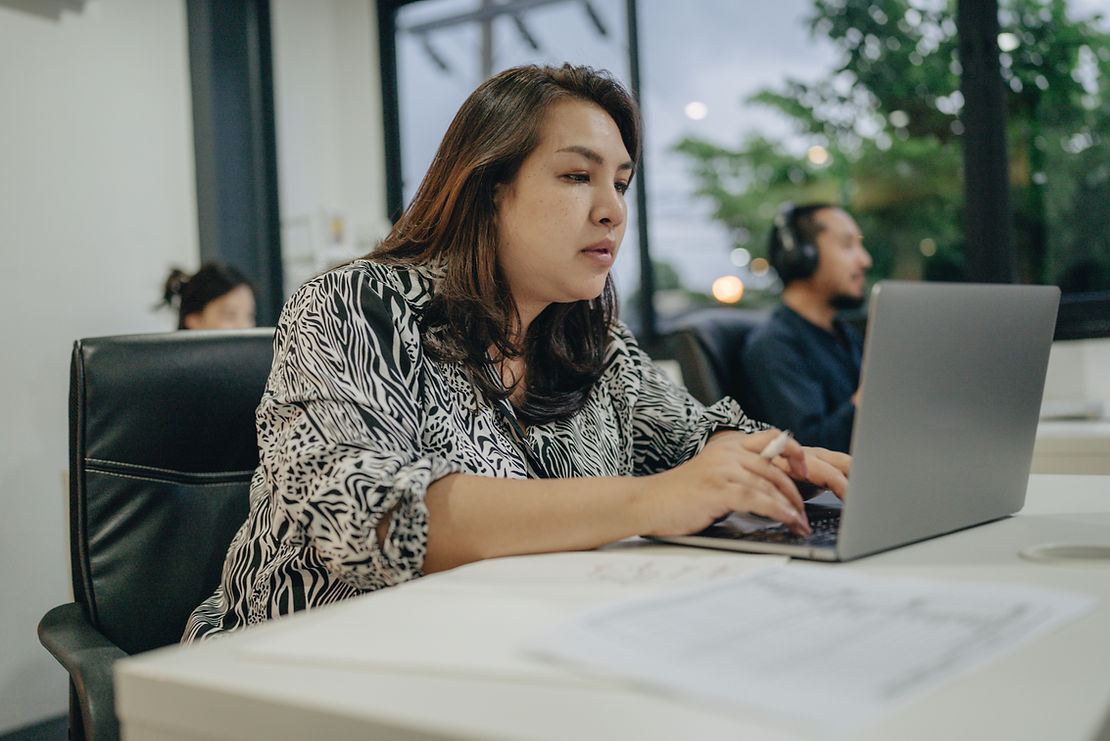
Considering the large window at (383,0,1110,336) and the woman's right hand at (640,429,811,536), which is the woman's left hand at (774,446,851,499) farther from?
the large window at (383,0,1110,336)

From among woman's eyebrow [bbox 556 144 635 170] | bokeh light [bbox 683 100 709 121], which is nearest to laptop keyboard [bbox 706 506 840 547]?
woman's eyebrow [bbox 556 144 635 170]

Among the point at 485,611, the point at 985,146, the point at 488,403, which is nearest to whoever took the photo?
the point at 485,611

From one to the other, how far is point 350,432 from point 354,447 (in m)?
0.02

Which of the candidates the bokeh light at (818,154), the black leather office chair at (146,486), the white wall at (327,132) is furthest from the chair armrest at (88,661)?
the bokeh light at (818,154)

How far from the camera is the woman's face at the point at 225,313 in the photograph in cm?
280

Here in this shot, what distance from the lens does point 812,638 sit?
51 centimetres

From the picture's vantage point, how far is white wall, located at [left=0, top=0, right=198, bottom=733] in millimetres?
2486

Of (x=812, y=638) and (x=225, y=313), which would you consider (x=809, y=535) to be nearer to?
(x=812, y=638)

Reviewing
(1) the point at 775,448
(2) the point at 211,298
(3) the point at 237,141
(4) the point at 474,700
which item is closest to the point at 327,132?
(3) the point at 237,141

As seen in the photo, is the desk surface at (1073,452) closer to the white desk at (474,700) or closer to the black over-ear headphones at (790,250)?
the black over-ear headphones at (790,250)

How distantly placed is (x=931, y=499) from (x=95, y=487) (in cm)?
92

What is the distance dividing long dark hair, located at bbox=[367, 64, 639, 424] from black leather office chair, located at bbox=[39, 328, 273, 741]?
0.29m

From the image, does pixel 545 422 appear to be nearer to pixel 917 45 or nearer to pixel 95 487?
pixel 95 487

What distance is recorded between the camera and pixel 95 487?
1126 millimetres
